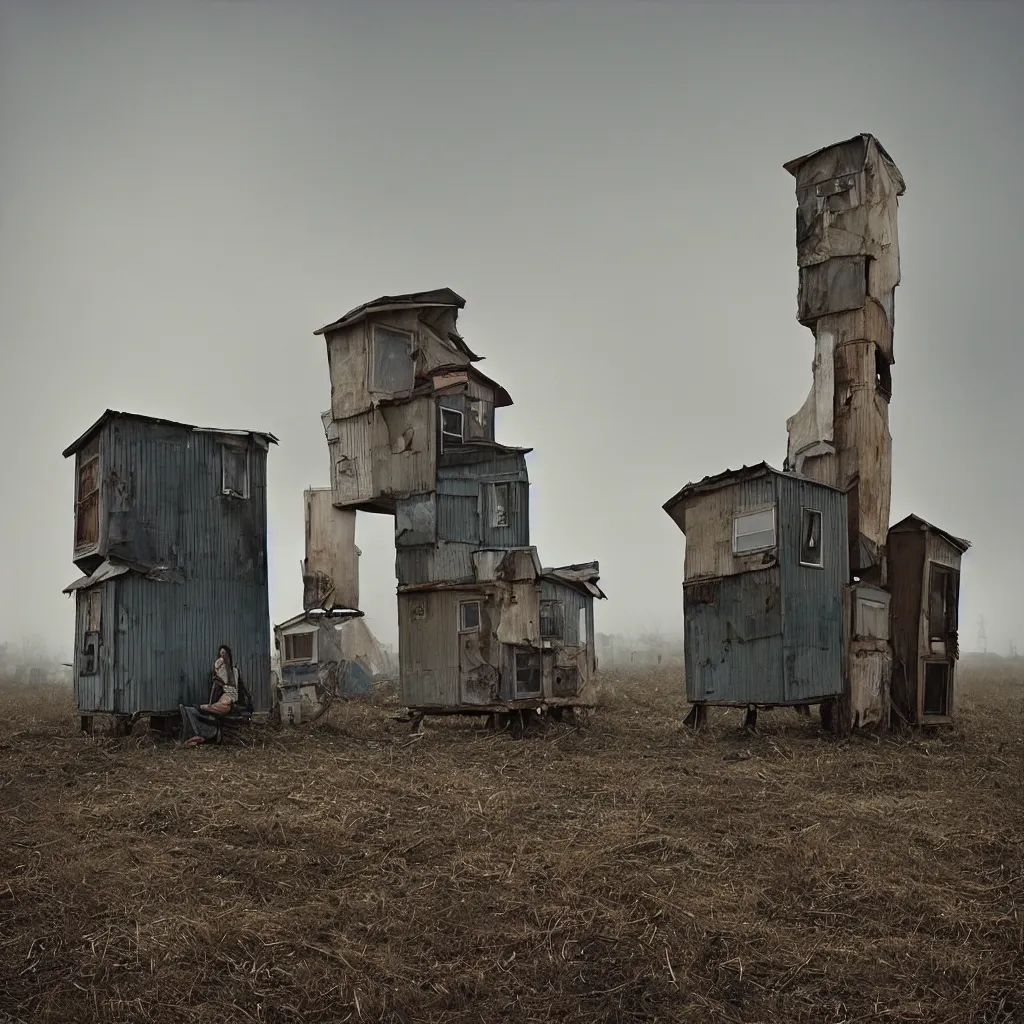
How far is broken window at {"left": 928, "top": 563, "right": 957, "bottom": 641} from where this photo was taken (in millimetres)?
22219

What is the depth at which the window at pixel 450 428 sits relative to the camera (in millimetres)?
24047

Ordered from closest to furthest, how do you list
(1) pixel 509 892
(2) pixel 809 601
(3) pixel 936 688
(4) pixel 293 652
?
(1) pixel 509 892 < (2) pixel 809 601 < (3) pixel 936 688 < (4) pixel 293 652

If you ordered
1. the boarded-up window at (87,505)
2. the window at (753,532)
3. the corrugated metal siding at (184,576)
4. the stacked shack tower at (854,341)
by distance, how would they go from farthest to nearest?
the stacked shack tower at (854,341), the boarded-up window at (87,505), the window at (753,532), the corrugated metal siding at (184,576)

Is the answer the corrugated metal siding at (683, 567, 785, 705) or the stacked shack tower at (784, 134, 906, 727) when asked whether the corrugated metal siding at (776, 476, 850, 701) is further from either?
the stacked shack tower at (784, 134, 906, 727)

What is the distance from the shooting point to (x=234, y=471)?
72.3 feet

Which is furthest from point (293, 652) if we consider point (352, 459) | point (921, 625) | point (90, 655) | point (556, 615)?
point (921, 625)

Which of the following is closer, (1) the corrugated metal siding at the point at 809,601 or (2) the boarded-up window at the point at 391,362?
(1) the corrugated metal siding at the point at 809,601

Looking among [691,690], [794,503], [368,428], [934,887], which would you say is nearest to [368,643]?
[368,428]

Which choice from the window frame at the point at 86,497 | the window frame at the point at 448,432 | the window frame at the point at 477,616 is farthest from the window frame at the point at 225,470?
the window frame at the point at 477,616

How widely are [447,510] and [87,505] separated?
291 inches

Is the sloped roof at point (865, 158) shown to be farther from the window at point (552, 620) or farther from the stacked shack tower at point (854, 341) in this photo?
the window at point (552, 620)

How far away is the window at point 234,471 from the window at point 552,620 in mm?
7162

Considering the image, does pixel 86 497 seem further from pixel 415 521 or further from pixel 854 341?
pixel 854 341

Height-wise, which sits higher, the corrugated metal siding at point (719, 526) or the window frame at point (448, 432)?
the window frame at point (448, 432)
